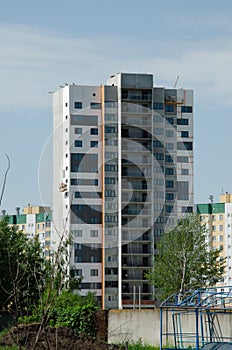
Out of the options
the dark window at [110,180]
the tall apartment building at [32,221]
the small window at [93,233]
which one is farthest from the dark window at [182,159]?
the tall apartment building at [32,221]

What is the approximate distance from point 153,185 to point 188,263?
20921 millimetres

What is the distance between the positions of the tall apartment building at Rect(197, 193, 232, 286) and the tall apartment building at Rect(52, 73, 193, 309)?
31.6m

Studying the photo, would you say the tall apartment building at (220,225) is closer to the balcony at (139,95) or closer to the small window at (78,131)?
the balcony at (139,95)

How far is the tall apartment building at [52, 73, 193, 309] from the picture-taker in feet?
213

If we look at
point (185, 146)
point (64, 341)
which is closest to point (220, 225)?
point (185, 146)

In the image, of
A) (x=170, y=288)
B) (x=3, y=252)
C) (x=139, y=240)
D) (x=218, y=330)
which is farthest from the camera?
(x=139, y=240)

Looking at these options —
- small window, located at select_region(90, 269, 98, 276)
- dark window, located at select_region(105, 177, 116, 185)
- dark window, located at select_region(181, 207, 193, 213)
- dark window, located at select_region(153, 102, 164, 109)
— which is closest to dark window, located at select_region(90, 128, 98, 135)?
dark window, located at select_region(105, 177, 116, 185)

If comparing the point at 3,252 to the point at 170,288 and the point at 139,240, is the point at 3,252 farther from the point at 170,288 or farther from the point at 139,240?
the point at 139,240

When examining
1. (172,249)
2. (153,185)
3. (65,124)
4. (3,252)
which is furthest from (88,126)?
(3,252)

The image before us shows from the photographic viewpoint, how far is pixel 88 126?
67625 mm

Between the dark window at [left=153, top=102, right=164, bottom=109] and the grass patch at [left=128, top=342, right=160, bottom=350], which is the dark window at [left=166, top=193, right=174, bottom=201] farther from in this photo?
the grass patch at [left=128, top=342, right=160, bottom=350]

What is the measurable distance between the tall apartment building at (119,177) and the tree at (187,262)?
57.3 feet

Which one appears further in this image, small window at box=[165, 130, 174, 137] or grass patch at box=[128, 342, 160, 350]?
small window at box=[165, 130, 174, 137]

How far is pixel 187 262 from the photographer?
46531mm
